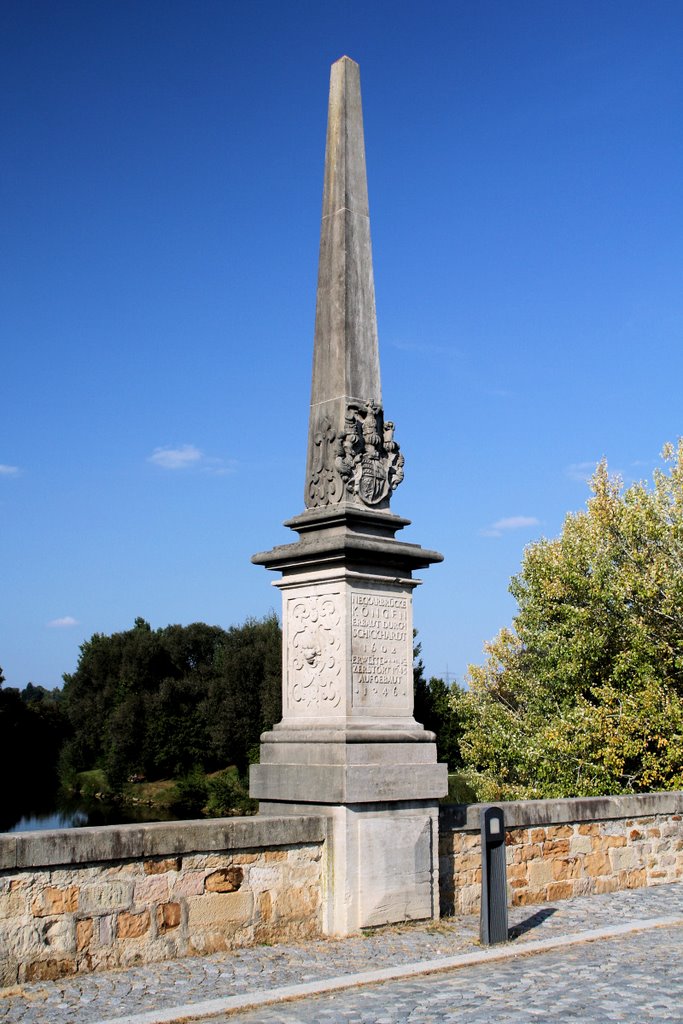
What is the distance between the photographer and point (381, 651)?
7.77 meters

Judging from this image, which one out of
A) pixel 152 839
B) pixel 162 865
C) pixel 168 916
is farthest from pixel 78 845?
pixel 168 916

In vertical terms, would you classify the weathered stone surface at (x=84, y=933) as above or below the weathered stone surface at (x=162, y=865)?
below

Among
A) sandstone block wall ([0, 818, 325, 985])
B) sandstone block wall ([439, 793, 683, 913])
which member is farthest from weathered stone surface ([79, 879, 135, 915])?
sandstone block wall ([439, 793, 683, 913])

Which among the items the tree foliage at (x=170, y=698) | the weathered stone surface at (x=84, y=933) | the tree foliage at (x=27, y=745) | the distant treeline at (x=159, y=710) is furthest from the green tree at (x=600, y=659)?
the tree foliage at (x=27, y=745)

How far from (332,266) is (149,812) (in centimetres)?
4223

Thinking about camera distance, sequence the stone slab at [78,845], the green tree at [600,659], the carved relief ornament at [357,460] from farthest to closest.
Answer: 1. the green tree at [600,659]
2. the carved relief ornament at [357,460]
3. the stone slab at [78,845]

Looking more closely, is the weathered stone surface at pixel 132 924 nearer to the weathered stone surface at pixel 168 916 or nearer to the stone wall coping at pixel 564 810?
the weathered stone surface at pixel 168 916

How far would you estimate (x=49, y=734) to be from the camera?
6556 cm

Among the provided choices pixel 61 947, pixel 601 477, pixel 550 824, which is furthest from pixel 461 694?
pixel 61 947

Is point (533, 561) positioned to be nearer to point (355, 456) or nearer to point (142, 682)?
point (355, 456)

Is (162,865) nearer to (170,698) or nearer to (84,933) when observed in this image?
(84,933)

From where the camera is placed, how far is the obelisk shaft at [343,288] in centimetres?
816

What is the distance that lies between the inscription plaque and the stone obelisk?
0.01 meters

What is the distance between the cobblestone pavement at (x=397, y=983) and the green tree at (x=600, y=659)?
11603mm
